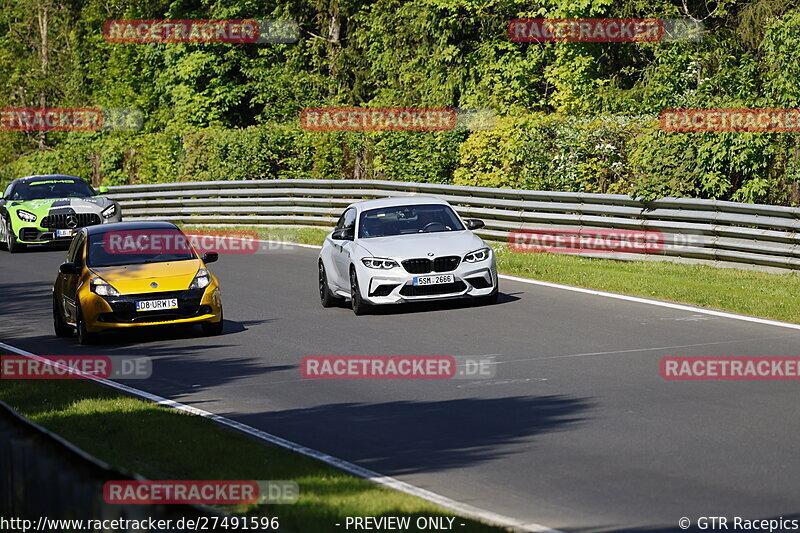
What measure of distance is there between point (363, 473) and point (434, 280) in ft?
29.1

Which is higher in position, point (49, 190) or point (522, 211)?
point (49, 190)

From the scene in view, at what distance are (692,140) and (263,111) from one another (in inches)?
978

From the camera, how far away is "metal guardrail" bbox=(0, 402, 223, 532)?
13.4 ft

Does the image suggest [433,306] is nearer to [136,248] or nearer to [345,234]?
[345,234]

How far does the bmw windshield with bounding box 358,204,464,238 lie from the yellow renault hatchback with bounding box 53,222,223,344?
268cm

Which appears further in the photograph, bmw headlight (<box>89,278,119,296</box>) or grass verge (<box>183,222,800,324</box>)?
grass verge (<box>183,222,800,324</box>)

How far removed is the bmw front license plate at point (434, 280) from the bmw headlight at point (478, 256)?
336 millimetres

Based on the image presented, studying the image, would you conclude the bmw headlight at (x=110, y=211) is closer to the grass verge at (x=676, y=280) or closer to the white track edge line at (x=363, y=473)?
the grass verge at (x=676, y=280)

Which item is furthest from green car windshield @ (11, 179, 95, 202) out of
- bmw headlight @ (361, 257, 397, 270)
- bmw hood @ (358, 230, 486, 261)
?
bmw headlight @ (361, 257, 397, 270)

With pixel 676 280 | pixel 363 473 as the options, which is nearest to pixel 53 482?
pixel 363 473

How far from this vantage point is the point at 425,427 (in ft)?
33.5

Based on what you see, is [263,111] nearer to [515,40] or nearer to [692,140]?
[515,40]

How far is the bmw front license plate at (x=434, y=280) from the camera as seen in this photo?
1734 centimetres

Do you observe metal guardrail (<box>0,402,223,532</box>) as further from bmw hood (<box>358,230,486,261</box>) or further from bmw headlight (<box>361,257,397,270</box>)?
bmw hood (<box>358,230,486,261</box>)
